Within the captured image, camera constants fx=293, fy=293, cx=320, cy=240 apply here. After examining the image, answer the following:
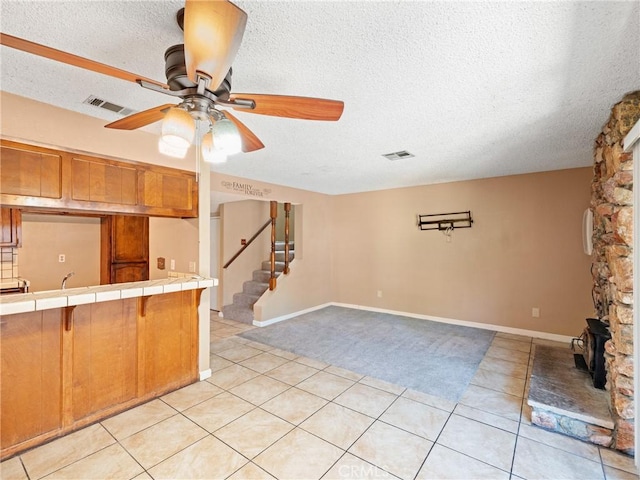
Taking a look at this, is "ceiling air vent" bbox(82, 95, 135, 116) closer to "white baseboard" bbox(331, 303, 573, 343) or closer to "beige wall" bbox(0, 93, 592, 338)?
"beige wall" bbox(0, 93, 592, 338)

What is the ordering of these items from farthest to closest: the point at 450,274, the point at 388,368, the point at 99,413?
the point at 450,274 → the point at 388,368 → the point at 99,413

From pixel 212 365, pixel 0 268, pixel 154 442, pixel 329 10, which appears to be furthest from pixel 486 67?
pixel 0 268

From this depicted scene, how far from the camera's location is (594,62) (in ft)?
5.47

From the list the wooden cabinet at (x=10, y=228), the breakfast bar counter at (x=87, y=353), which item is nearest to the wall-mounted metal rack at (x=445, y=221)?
the breakfast bar counter at (x=87, y=353)

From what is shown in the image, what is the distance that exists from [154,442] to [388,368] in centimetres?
225

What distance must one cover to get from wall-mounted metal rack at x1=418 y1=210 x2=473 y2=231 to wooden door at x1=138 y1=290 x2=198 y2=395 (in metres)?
3.98

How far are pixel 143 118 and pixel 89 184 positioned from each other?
1.11 m

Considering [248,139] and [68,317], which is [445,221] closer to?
[248,139]

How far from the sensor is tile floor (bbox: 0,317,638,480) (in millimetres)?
1792

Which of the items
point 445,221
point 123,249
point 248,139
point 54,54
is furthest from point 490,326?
point 123,249

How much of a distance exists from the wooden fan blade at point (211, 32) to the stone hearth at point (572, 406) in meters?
2.97

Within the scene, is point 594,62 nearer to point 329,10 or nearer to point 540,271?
point 329,10

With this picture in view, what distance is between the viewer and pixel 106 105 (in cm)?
220

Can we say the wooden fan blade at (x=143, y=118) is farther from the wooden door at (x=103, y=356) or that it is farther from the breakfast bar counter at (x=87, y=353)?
the wooden door at (x=103, y=356)
